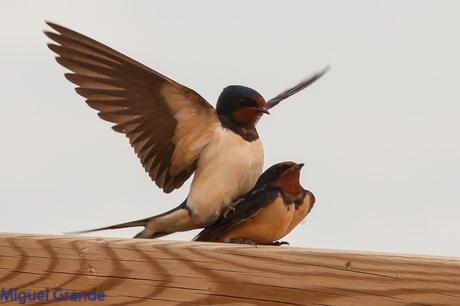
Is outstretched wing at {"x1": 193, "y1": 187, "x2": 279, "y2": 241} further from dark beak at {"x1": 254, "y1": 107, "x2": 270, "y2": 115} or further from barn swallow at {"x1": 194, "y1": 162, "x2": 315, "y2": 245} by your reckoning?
dark beak at {"x1": 254, "y1": 107, "x2": 270, "y2": 115}

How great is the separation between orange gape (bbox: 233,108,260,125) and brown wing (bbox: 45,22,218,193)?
0.19 ft

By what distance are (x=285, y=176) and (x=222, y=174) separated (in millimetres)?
156

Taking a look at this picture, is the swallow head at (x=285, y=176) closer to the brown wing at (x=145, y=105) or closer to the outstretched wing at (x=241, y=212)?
the outstretched wing at (x=241, y=212)

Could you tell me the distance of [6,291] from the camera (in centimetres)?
194

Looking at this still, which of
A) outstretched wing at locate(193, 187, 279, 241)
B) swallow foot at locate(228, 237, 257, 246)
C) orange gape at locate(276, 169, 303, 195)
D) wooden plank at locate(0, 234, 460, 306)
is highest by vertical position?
orange gape at locate(276, 169, 303, 195)

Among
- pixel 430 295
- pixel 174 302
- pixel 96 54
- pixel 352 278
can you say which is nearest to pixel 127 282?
pixel 174 302

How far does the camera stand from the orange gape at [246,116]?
2395 millimetres

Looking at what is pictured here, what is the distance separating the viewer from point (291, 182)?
232cm

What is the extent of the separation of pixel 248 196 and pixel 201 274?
20.3 inches

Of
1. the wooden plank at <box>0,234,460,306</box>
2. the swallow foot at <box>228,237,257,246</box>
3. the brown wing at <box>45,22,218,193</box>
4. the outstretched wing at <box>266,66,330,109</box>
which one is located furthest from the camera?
the outstretched wing at <box>266,66,330,109</box>

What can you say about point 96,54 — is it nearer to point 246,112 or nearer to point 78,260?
point 246,112

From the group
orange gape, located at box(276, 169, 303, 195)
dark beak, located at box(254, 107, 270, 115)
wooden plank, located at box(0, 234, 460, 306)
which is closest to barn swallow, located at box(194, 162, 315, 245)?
orange gape, located at box(276, 169, 303, 195)

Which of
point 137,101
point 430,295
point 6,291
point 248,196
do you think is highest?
point 137,101

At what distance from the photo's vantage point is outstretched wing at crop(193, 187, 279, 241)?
2256 mm
